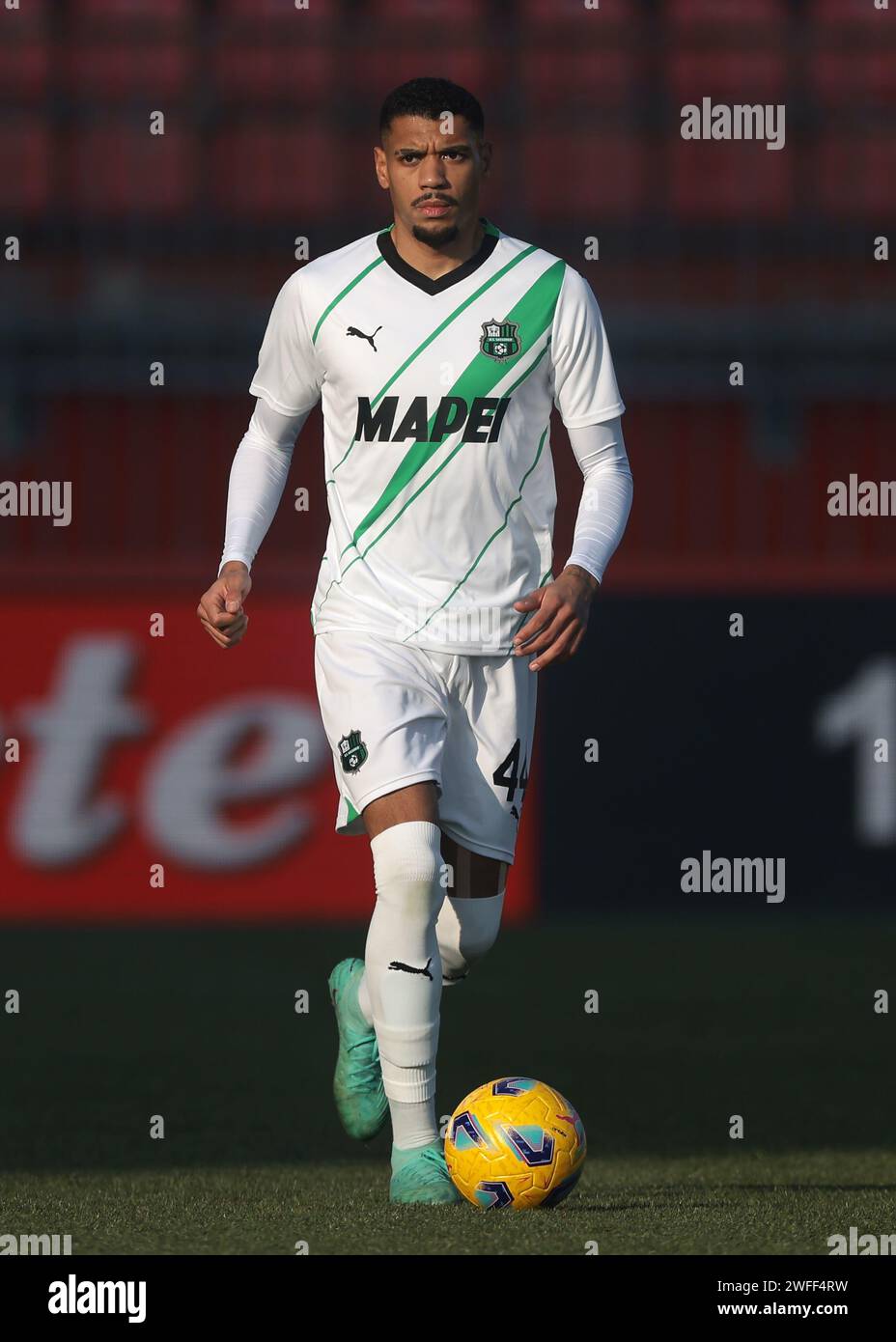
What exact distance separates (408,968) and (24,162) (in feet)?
28.2

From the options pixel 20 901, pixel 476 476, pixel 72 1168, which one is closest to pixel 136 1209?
pixel 72 1168

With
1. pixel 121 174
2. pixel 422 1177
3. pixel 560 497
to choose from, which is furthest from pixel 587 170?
pixel 422 1177

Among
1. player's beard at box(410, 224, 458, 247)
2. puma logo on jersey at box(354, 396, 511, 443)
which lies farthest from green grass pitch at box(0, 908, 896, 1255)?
player's beard at box(410, 224, 458, 247)

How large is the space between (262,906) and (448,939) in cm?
494

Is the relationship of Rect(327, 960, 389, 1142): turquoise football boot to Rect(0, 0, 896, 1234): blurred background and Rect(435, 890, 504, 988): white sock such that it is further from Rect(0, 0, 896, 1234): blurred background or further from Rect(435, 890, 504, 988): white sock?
Rect(0, 0, 896, 1234): blurred background

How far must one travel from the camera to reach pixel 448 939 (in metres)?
4.78

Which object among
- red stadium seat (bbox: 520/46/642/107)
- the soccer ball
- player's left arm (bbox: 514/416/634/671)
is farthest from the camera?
red stadium seat (bbox: 520/46/642/107)

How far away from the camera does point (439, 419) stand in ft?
14.7

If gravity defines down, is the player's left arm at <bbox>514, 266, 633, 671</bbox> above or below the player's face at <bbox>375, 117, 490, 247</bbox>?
below

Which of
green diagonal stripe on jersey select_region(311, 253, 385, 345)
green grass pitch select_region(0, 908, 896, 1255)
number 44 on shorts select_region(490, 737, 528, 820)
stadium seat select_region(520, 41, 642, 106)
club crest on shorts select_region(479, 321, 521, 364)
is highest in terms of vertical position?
stadium seat select_region(520, 41, 642, 106)

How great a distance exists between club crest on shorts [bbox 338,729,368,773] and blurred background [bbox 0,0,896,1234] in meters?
2.15

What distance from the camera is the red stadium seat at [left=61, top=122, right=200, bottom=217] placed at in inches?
475

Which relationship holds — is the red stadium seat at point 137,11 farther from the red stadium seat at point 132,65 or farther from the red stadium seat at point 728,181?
the red stadium seat at point 728,181

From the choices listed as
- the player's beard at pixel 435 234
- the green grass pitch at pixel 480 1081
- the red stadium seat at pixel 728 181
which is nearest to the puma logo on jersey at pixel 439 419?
the player's beard at pixel 435 234
